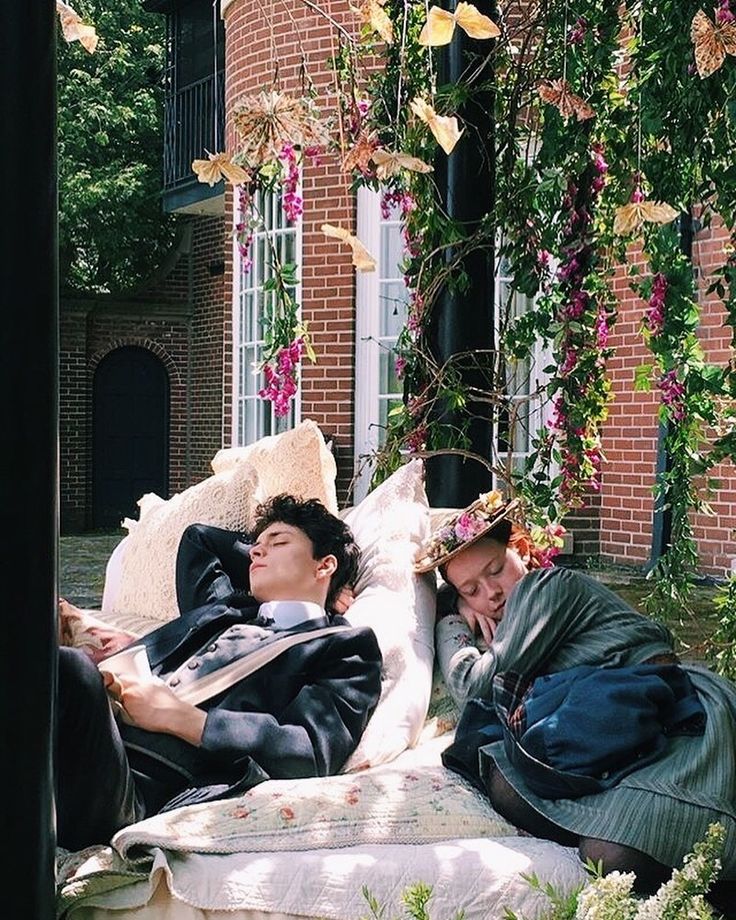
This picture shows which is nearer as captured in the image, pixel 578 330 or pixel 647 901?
pixel 647 901

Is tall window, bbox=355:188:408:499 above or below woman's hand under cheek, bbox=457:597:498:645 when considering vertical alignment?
above

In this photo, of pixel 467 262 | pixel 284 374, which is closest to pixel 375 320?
pixel 284 374

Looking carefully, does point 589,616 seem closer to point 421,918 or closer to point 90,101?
point 421,918

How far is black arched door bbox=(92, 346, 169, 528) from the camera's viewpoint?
16172mm

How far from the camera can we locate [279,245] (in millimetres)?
10445

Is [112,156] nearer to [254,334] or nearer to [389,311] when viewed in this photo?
[254,334]

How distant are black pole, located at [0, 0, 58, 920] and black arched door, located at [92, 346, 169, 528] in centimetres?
1474

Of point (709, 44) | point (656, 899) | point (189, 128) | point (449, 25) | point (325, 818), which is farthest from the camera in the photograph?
point (189, 128)

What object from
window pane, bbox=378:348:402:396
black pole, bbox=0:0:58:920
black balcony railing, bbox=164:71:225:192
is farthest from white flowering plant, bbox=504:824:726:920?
black balcony railing, bbox=164:71:225:192

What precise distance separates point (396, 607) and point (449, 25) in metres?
1.51

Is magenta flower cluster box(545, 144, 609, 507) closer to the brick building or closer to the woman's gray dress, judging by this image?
the woman's gray dress

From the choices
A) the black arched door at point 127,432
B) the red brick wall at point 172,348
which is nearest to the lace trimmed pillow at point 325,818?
the red brick wall at point 172,348

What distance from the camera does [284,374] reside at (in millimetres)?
4336

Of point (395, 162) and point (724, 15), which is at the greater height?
point (724, 15)
